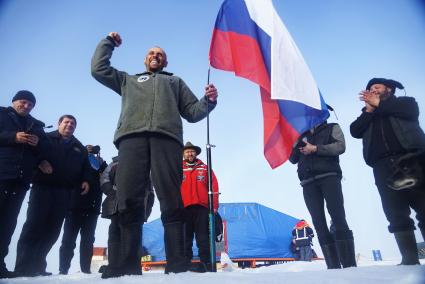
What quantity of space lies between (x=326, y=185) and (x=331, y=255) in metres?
0.84

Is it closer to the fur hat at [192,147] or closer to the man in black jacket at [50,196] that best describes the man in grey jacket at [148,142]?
the man in black jacket at [50,196]

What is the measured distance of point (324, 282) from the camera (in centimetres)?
176

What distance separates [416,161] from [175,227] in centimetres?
204

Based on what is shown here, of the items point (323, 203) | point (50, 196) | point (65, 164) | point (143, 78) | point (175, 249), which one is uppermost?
point (143, 78)

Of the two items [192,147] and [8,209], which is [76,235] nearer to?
[8,209]

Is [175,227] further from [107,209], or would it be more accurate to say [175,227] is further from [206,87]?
[107,209]

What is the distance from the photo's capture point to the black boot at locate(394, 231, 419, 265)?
298 centimetres

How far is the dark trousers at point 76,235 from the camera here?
4930 millimetres

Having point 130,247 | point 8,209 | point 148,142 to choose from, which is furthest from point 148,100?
point 8,209

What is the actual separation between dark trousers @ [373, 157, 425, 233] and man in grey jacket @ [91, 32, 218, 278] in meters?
1.94

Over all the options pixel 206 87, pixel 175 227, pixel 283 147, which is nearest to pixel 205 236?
pixel 283 147

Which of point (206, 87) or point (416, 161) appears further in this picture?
point (206, 87)

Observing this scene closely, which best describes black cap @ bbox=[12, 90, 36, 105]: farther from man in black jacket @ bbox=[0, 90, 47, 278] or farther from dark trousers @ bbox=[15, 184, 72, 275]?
dark trousers @ bbox=[15, 184, 72, 275]

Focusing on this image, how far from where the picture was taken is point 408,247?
3.01 m
